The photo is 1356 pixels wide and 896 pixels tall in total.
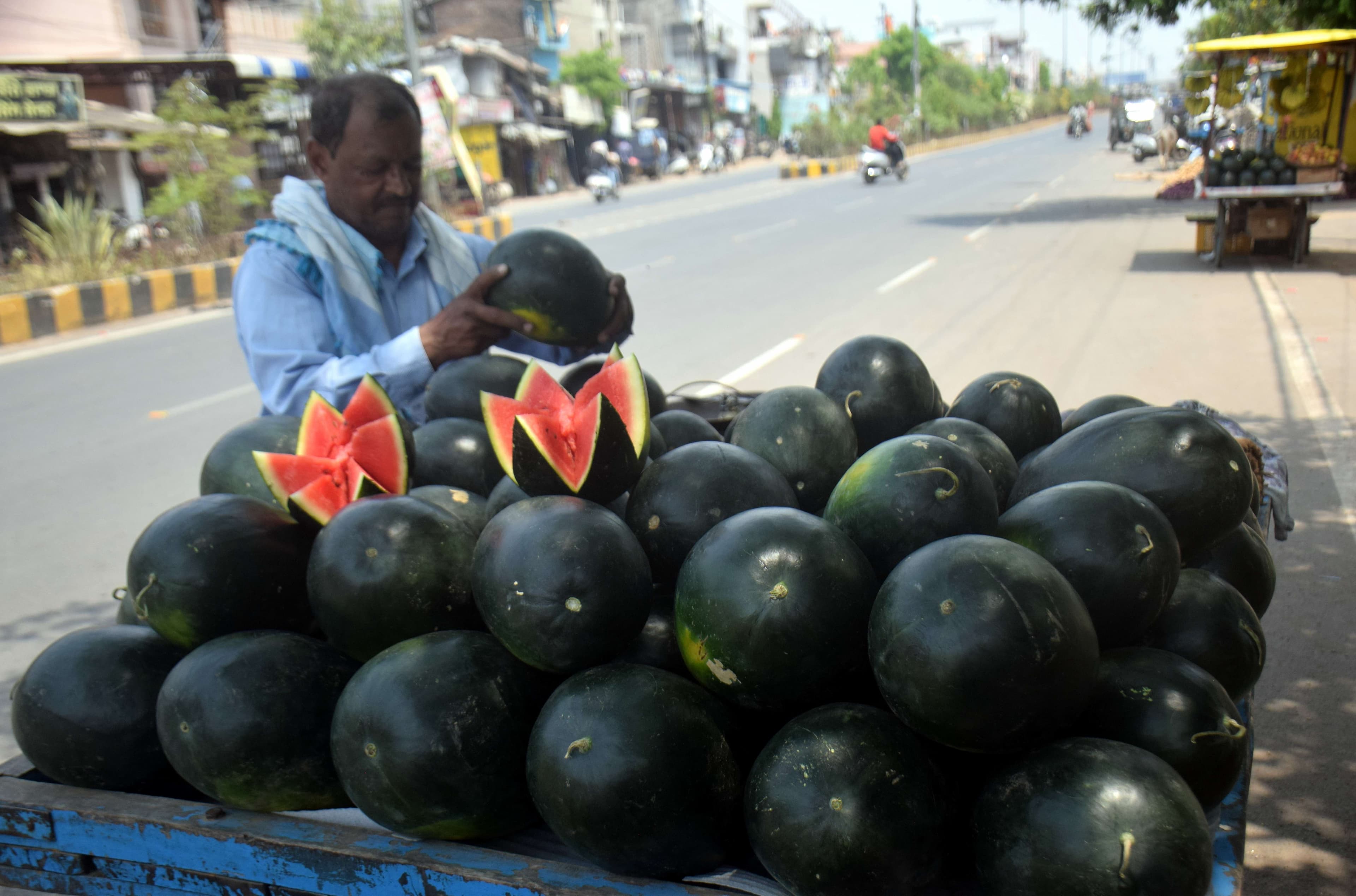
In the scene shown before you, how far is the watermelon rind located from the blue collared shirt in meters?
0.65

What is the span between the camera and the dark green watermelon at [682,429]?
2494mm

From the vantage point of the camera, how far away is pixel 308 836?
64.2 inches

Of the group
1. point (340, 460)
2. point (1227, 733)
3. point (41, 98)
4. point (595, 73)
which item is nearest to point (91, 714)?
point (340, 460)

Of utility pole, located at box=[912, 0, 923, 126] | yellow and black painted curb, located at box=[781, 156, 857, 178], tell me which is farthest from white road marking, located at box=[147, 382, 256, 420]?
utility pole, located at box=[912, 0, 923, 126]

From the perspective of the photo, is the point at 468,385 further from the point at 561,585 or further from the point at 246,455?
the point at 561,585

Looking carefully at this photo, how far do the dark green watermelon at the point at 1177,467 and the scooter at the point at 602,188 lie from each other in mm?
30009

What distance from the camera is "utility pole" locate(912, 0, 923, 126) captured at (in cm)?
5672

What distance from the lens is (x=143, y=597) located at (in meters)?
1.91

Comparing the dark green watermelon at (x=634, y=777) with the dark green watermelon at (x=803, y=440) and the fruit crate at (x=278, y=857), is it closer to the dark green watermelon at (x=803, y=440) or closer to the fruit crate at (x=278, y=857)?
the fruit crate at (x=278, y=857)

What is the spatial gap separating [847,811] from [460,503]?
1063 millimetres

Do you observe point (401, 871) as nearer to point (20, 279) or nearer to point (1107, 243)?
point (20, 279)

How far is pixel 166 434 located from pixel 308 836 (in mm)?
6775

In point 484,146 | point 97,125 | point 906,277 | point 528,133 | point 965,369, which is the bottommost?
point 965,369

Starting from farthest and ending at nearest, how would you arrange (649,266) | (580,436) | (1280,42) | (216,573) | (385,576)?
1. (649,266)
2. (1280,42)
3. (580,436)
4. (216,573)
5. (385,576)
